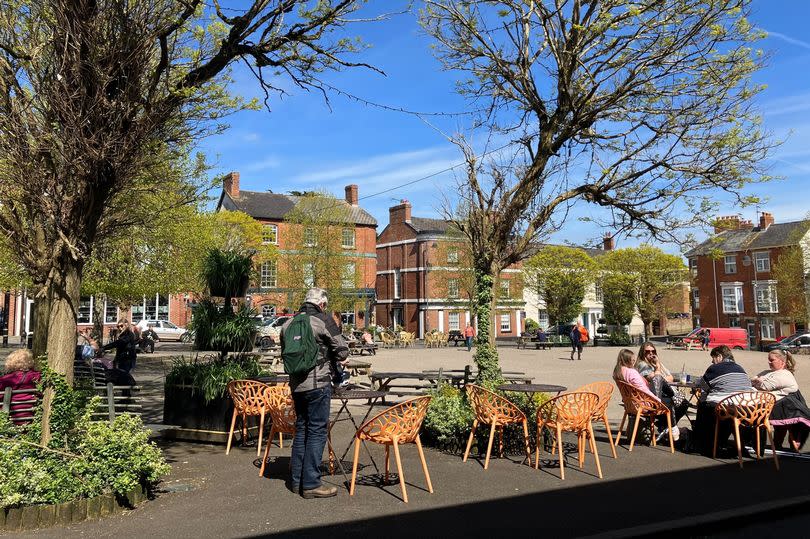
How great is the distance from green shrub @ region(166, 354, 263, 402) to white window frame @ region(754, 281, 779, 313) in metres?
50.5

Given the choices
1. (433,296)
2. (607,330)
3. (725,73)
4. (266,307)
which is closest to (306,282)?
(266,307)

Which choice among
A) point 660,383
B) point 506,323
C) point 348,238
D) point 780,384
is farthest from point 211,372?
point 506,323

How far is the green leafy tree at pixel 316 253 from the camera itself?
37688mm

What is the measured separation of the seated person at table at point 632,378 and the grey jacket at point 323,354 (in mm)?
3989

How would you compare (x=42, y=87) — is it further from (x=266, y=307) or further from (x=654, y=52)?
(x=266, y=307)

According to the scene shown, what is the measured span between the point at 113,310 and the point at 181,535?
144 ft

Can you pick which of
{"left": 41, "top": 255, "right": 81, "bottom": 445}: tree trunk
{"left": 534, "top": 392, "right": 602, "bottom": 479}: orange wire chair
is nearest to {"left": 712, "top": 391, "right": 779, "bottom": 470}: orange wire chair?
{"left": 534, "top": 392, "right": 602, "bottom": 479}: orange wire chair

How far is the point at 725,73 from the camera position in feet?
27.5

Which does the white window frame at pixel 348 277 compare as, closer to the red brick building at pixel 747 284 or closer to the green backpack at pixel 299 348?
the red brick building at pixel 747 284

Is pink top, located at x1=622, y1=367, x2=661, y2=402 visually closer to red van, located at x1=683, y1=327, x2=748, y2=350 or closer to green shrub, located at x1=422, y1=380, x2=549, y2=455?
green shrub, located at x1=422, y1=380, x2=549, y2=455

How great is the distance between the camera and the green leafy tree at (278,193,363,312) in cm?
3769

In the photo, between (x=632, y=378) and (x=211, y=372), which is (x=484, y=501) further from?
(x=211, y=372)

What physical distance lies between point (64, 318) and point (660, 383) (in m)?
7.14

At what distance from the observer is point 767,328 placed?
49.7 metres
